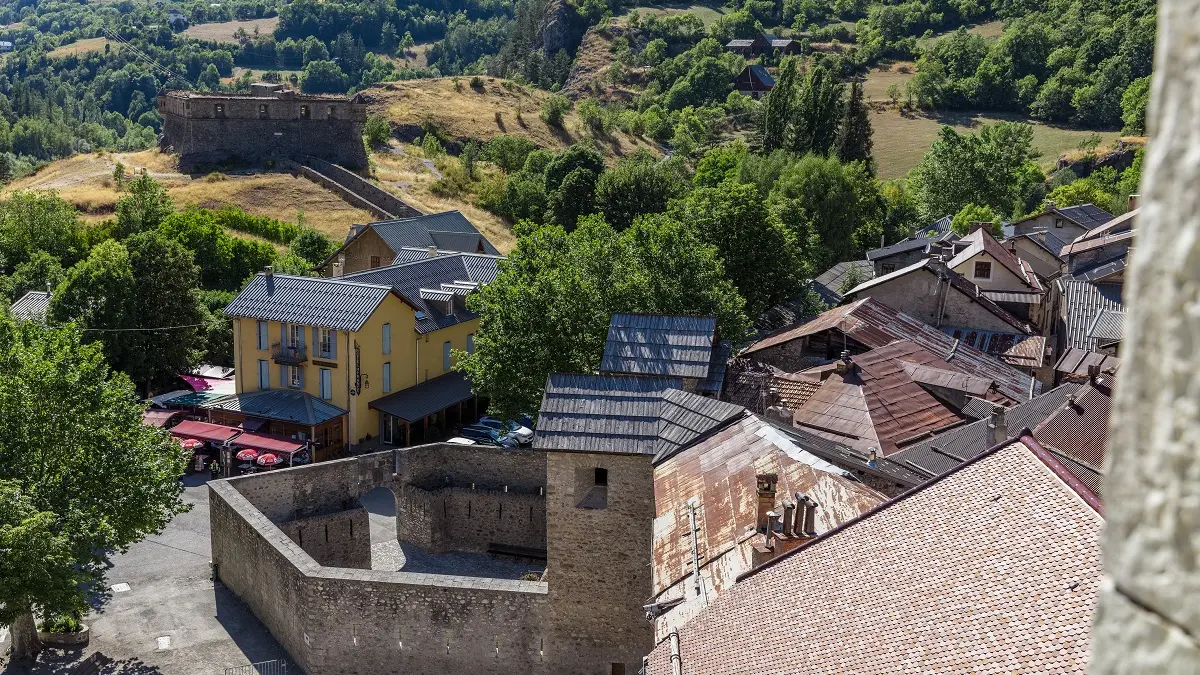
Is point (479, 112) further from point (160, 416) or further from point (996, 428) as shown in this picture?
point (996, 428)

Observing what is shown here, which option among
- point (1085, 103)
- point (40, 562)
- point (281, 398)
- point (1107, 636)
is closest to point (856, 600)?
point (1107, 636)

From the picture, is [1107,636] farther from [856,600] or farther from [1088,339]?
[1088,339]

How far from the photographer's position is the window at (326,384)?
42.2 metres

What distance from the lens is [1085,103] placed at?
116125 mm

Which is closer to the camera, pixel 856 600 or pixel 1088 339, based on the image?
pixel 856 600

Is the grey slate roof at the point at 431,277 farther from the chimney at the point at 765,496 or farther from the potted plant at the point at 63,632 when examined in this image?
the chimney at the point at 765,496

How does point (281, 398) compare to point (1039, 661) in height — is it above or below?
below

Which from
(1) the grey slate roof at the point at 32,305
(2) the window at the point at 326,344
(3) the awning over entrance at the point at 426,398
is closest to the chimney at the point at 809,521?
(3) the awning over entrance at the point at 426,398

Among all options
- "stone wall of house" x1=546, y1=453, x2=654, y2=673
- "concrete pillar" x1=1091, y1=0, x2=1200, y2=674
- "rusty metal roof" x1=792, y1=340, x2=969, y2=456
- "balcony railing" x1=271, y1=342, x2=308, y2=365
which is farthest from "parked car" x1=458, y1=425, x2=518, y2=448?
"concrete pillar" x1=1091, y1=0, x2=1200, y2=674

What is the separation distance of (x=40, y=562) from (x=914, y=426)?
2335cm

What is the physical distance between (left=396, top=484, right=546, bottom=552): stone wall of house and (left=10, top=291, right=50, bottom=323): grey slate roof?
24.8 meters

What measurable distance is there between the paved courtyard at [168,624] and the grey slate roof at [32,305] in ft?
71.8

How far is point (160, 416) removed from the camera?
41.9m

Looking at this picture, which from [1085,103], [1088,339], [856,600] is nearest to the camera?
[856,600]
